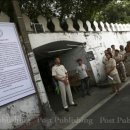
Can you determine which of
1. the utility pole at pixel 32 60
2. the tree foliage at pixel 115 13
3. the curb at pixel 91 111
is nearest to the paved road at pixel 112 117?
the curb at pixel 91 111

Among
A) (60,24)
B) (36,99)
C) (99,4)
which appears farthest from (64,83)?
(99,4)

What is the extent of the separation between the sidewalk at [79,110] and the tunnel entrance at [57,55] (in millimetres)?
859

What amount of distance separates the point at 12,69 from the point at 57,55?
679 cm

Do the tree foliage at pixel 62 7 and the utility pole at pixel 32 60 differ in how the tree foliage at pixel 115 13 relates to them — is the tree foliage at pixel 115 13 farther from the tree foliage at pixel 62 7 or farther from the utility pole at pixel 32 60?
the utility pole at pixel 32 60

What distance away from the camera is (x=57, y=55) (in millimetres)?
15734

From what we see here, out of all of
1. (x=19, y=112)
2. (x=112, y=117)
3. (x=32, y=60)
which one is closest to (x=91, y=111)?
(x=112, y=117)

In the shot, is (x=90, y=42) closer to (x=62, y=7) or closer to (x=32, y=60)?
(x=62, y=7)

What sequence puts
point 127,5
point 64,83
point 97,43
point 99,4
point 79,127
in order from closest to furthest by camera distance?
1. point 79,127
2. point 64,83
3. point 99,4
4. point 97,43
5. point 127,5

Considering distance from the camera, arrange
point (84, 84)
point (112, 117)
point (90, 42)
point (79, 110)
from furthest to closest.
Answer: point (90, 42), point (84, 84), point (79, 110), point (112, 117)

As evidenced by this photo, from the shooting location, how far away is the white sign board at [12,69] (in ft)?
28.7

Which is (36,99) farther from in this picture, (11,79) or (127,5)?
(127,5)

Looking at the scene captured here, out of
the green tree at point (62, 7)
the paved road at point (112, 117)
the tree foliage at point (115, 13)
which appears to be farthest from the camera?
the tree foliage at point (115, 13)

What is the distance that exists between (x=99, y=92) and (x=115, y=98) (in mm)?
2055

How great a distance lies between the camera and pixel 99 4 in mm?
15203
